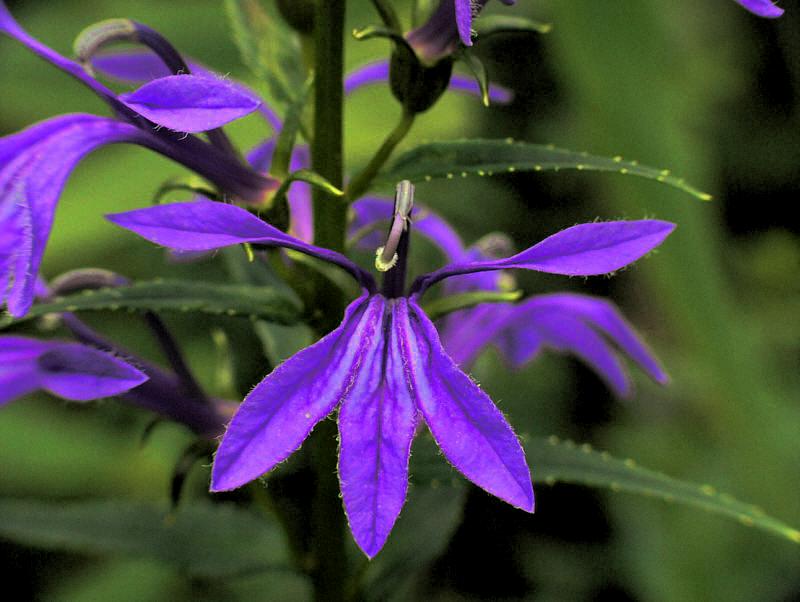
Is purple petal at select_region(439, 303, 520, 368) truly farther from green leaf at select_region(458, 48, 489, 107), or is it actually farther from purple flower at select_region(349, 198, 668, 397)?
green leaf at select_region(458, 48, 489, 107)

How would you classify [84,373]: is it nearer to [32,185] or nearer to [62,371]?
[62,371]

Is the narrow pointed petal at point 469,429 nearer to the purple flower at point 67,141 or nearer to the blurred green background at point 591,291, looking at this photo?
the purple flower at point 67,141

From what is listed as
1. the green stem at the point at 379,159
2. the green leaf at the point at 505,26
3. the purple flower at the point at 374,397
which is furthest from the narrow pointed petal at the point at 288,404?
the green leaf at the point at 505,26

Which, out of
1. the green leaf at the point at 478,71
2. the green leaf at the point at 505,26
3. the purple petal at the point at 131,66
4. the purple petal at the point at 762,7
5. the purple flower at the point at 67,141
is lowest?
the purple petal at the point at 131,66

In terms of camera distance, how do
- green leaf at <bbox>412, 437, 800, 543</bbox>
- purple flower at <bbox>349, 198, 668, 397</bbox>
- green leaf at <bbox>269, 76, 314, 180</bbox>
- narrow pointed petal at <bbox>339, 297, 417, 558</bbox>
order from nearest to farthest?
narrow pointed petal at <bbox>339, 297, 417, 558</bbox>, green leaf at <bbox>269, 76, 314, 180</bbox>, green leaf at <bbox>412, 437, 800, 543</bbox>, purple flower at <bbox>349, 198, 668, 397</bbox>

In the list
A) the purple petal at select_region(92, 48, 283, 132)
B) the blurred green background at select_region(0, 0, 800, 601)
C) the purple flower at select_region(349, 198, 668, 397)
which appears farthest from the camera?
the blurred green background at select_region(0, 0, 800, 601)

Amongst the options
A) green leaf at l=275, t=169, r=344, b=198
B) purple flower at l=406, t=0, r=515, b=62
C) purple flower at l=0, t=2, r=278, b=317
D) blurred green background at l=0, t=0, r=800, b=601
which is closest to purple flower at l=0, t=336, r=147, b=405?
purple flower at l=0, t=2, r=278, b=317

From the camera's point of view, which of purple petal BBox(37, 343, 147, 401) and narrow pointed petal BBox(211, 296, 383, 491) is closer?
narrow pointed petal BBox(211, 296, 383, 491)
